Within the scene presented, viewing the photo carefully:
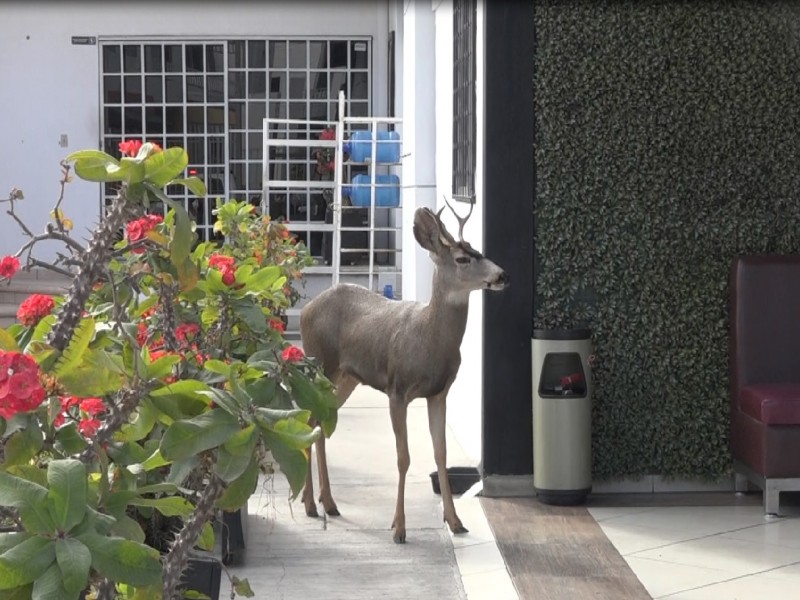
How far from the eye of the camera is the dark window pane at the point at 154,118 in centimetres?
1549

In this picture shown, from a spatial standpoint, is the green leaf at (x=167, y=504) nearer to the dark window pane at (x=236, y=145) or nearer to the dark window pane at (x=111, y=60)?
the dark window pane at (x=236, y=145)

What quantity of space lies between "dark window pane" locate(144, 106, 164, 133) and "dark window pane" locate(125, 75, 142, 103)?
17 cm

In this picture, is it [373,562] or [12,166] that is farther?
[12,166]

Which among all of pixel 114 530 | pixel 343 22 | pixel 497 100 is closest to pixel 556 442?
pixel 497 100

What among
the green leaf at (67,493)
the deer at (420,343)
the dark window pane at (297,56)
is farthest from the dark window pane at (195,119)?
the green leaf at (67,493)

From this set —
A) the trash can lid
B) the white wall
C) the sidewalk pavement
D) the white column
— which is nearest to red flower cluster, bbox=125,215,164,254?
the sidewalk pavement

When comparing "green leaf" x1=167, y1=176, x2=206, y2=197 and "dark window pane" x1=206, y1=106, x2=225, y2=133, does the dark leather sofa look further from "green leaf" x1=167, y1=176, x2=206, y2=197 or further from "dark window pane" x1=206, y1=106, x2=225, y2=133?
"dark window pane" x1=206, y1=106, x2=225, y2=133

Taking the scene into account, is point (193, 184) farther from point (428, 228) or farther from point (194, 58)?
point (194, 58)

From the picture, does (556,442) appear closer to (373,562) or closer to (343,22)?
(373,562)

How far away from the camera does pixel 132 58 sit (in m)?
15.4

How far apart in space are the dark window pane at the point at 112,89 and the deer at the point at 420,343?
9.59 m

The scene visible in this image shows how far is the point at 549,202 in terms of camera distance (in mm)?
6832

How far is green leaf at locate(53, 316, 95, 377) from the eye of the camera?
7.04ft

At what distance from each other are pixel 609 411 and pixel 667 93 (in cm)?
167
